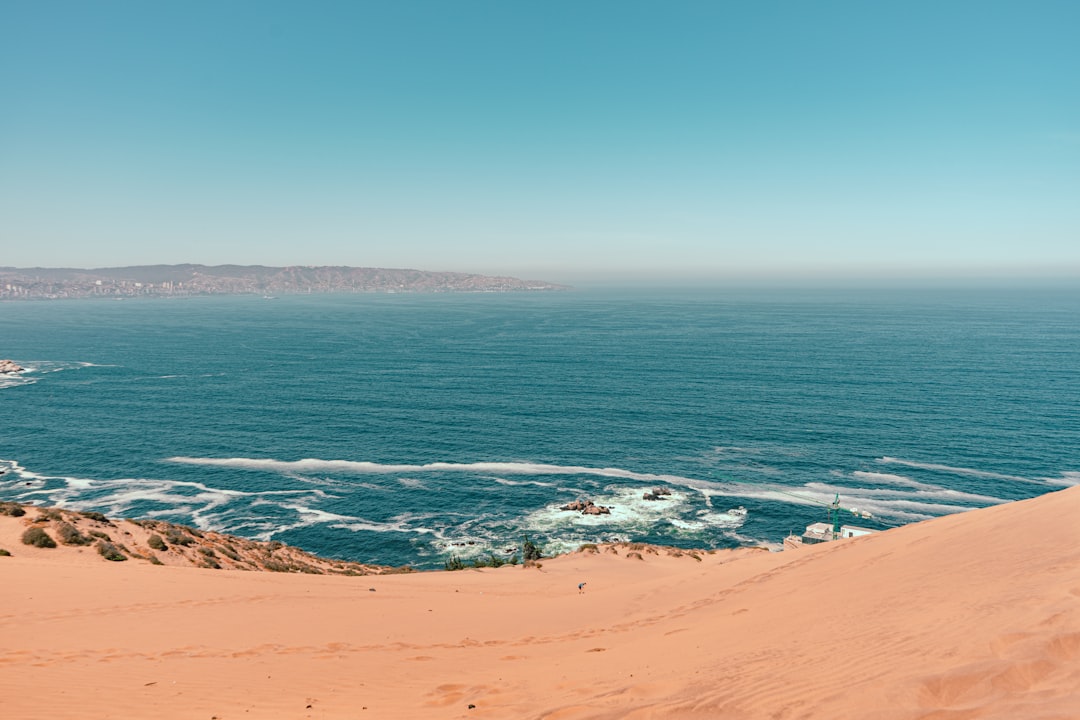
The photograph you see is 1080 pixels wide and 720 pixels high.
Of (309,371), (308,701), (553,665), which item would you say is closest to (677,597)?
(553,665)

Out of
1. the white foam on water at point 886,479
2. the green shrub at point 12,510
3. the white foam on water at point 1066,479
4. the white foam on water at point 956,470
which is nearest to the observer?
the green shrub at point 12,510

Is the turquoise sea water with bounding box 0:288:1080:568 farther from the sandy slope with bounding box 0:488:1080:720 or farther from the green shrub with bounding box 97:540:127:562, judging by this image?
the sandy slope with bounding box 0:488:1080:720

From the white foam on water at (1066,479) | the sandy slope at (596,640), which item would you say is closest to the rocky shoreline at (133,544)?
the sandy slope at (596,640)

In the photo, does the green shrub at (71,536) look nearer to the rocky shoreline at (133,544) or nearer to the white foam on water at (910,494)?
the rocky shoreline at (133,544)

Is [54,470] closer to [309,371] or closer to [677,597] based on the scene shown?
[309,371]

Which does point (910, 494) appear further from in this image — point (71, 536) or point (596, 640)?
point (71, 536)

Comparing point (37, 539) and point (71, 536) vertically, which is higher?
point (37, 539)

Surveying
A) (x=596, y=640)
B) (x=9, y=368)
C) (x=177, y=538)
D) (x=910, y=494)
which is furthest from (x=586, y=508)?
(x=9, y=368)
